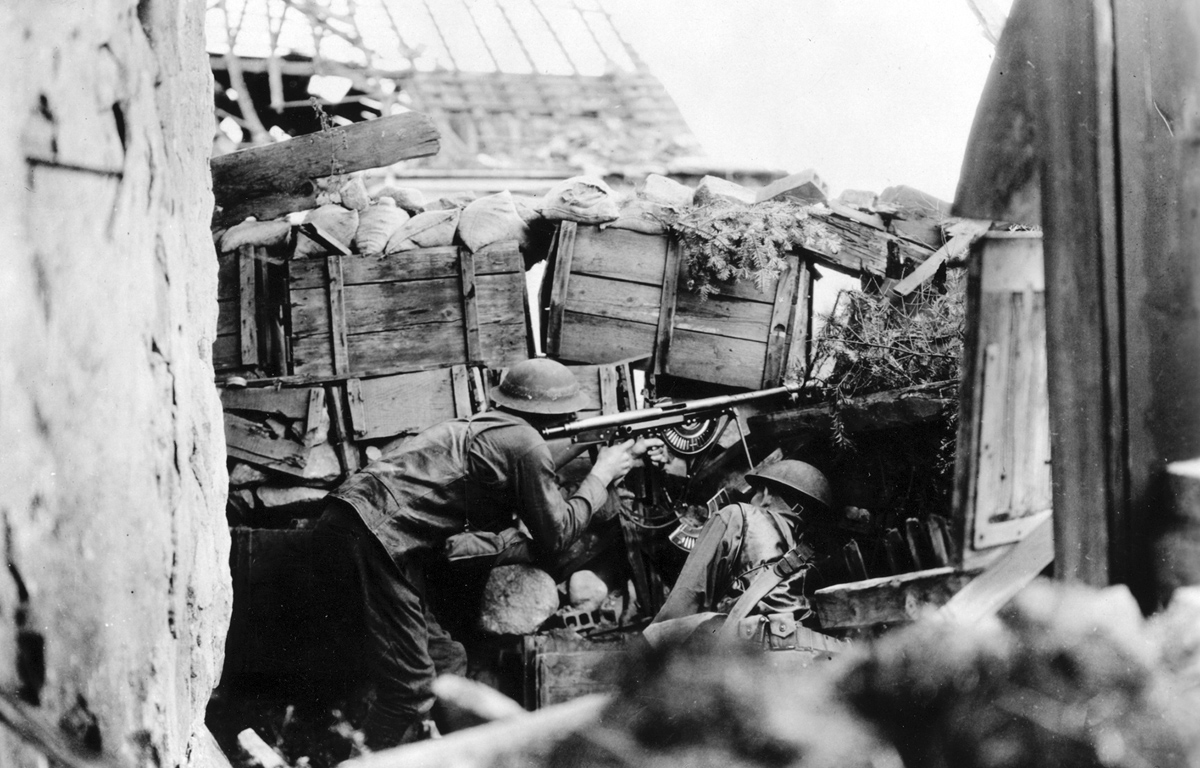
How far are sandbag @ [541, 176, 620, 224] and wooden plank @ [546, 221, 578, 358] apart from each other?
0.08 metres

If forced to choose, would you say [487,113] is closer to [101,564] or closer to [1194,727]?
[101,564]

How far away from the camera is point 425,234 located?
19.4 feet

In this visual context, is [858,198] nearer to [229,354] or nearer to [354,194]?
[354,194]

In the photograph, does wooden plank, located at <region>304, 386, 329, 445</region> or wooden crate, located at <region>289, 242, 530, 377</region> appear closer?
wooden plank, located at <region>304, 386, 329, 445</region>

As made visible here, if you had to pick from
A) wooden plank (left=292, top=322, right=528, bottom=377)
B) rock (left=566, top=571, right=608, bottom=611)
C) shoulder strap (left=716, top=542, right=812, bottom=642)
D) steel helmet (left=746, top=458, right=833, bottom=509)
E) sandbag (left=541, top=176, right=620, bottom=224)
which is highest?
sandbag (left=541, top=176, right=620, bottom=224)

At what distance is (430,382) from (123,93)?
14.3 feet

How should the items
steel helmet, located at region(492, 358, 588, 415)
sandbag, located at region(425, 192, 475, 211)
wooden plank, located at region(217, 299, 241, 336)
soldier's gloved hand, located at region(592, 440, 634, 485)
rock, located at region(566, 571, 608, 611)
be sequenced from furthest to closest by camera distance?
sandbag, located at region(425, 192, 475, 211) < wooden plank, located at region(217, 299, 241, 336) < rock, located at region(566, 571, 608, 611) < soldier's gloved hand, located at region(592, 440, 634, 485) < steel helmet, located at region(492, 358, 588, 415)

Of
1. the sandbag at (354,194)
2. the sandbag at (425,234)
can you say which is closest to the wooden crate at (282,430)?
the sandbag at (425,234)

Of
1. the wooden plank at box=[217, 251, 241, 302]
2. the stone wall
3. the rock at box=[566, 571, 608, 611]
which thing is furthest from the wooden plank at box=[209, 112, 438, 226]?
the stone wall

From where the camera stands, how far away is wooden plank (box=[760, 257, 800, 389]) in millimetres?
5840

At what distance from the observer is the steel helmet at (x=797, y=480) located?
16.5 feet

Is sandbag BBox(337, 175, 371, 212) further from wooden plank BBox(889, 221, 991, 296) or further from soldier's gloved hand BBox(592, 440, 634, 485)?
wooden plank BBox(889, 221, 991, 296)

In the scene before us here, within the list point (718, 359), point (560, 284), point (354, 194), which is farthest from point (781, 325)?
point (354, 194)

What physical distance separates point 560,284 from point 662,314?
73cm
